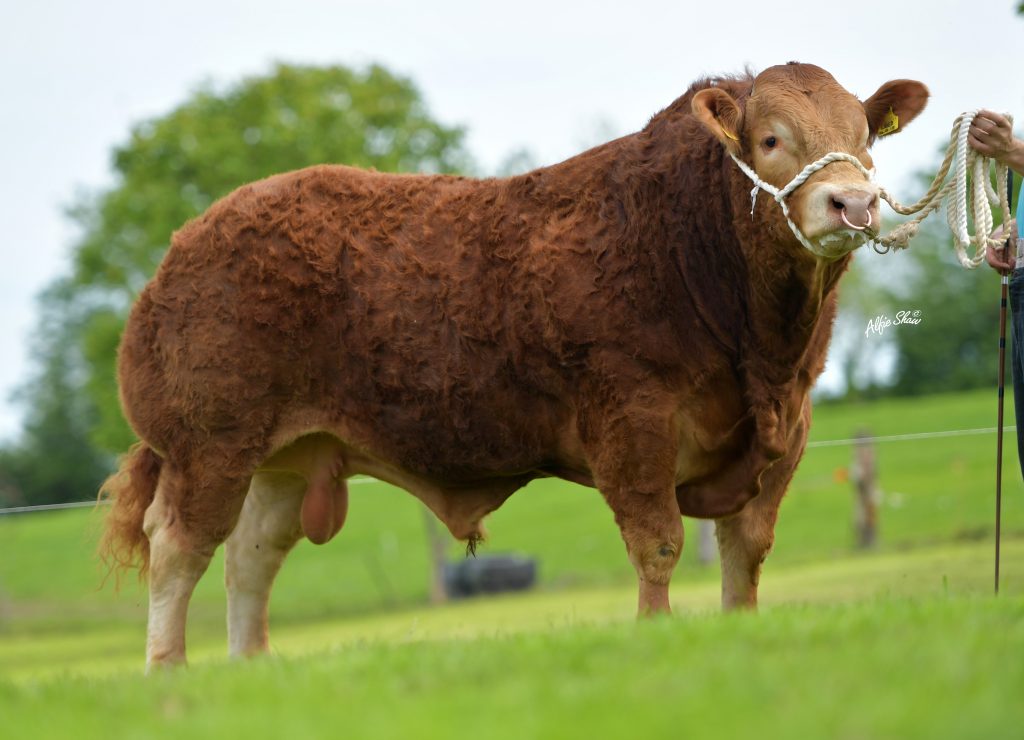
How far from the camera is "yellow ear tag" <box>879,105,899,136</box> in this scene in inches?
250

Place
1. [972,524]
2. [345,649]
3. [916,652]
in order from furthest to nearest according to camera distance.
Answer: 1. [972,524]
2. [345,649]
3. [916,652]

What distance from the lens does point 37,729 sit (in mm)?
3967

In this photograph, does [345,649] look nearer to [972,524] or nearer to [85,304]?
[972,524]

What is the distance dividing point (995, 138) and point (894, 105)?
512mm

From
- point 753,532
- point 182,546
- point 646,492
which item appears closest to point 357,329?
point 182,546

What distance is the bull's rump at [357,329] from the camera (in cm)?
647

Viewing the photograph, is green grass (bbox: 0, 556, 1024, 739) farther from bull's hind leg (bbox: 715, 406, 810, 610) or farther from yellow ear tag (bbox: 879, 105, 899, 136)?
yellow ear tag (bbox: 879, 105, 899, 136)

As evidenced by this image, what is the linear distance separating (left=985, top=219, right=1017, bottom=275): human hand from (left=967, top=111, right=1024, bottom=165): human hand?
0.34 m

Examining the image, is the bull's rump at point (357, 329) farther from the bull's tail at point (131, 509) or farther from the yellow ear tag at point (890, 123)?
the yellow ear tag at point (890, 123)

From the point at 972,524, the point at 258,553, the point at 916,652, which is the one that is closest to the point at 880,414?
the point at 972,524

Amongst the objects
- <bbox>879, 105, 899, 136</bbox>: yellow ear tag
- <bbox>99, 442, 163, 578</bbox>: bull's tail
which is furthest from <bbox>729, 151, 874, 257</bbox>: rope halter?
<bbox>99, 442, 163, 578</bbox>: bull's tail

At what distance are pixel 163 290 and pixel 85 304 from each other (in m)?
54.5

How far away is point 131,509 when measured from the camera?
7.48 m

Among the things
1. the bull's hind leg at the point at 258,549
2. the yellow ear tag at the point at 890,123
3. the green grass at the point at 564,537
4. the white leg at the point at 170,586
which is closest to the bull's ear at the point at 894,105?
the yellow ear tag at the point at 890,123
